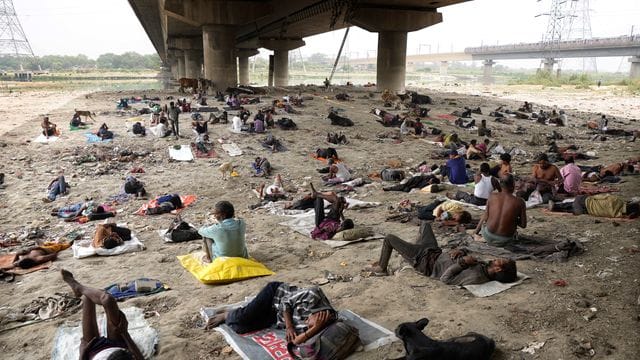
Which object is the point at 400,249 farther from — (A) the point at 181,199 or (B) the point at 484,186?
(A) the point at 181,199

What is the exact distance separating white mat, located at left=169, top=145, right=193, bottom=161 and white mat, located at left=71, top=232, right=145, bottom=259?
6.40 meters

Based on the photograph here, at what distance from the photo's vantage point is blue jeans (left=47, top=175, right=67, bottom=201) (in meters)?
10.8

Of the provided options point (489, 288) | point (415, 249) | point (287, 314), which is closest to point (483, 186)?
point (415, 249)

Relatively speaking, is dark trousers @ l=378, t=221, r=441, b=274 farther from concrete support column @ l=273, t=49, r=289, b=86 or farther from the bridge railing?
the bridge railing

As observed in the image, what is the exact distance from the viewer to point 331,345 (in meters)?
4.12

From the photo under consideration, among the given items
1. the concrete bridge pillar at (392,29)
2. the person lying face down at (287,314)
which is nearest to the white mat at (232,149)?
the person lying face down at (287,314)

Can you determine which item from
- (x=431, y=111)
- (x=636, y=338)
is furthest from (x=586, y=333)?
(x=431, y=111)

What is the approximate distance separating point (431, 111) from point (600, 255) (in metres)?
17.3

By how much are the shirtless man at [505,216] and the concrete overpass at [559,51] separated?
51.1m

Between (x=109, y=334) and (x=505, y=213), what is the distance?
511cm

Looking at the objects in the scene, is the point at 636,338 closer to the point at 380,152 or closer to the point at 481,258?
the point at 481,258

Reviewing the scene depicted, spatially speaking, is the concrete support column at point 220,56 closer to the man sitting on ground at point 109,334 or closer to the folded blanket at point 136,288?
the folded blanket at point 136,288

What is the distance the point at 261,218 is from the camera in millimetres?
9352

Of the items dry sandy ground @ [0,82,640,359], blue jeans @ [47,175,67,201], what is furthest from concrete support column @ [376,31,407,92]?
blue jeans @ [47,175,67,201]
